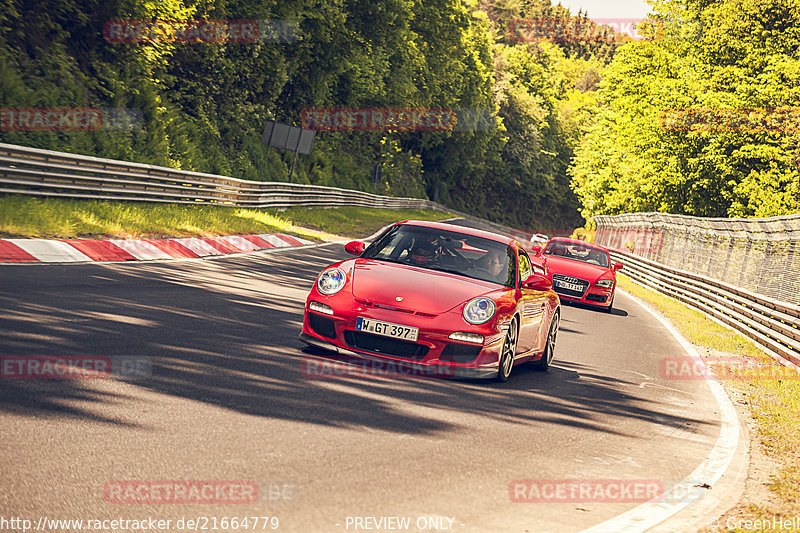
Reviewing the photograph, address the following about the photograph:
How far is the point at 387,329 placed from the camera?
7273 mm

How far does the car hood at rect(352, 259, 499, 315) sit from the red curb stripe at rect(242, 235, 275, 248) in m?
12.3

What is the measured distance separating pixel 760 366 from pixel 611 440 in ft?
24.3

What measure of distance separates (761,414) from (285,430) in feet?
18.6

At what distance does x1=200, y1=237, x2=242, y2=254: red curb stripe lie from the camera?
17484 millimetres

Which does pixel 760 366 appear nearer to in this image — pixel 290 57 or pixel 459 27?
pixel 290 57

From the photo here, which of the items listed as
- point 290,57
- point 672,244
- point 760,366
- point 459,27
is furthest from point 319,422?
point 459,27

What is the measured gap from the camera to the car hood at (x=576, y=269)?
61.6 ft

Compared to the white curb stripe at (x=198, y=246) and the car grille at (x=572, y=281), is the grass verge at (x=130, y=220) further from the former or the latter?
the car grille at (x=572, y=281)

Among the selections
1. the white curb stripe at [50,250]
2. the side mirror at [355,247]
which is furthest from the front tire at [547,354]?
the white curb stripe at [50,250]

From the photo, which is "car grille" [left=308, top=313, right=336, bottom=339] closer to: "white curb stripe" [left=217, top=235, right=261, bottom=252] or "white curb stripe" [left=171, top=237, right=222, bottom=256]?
"white curb stripe" [left=171, top=237, right=222, bottom=256]

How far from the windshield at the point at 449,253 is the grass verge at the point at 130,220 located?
679 cm

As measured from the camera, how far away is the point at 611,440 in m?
6.54

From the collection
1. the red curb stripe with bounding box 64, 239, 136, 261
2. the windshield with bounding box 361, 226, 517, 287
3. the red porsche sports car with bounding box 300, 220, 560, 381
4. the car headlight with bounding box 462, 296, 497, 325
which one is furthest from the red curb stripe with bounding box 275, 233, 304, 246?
the car headlight with bounding box 462, 296, 497, 325

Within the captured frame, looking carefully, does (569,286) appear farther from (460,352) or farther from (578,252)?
(460,352)
